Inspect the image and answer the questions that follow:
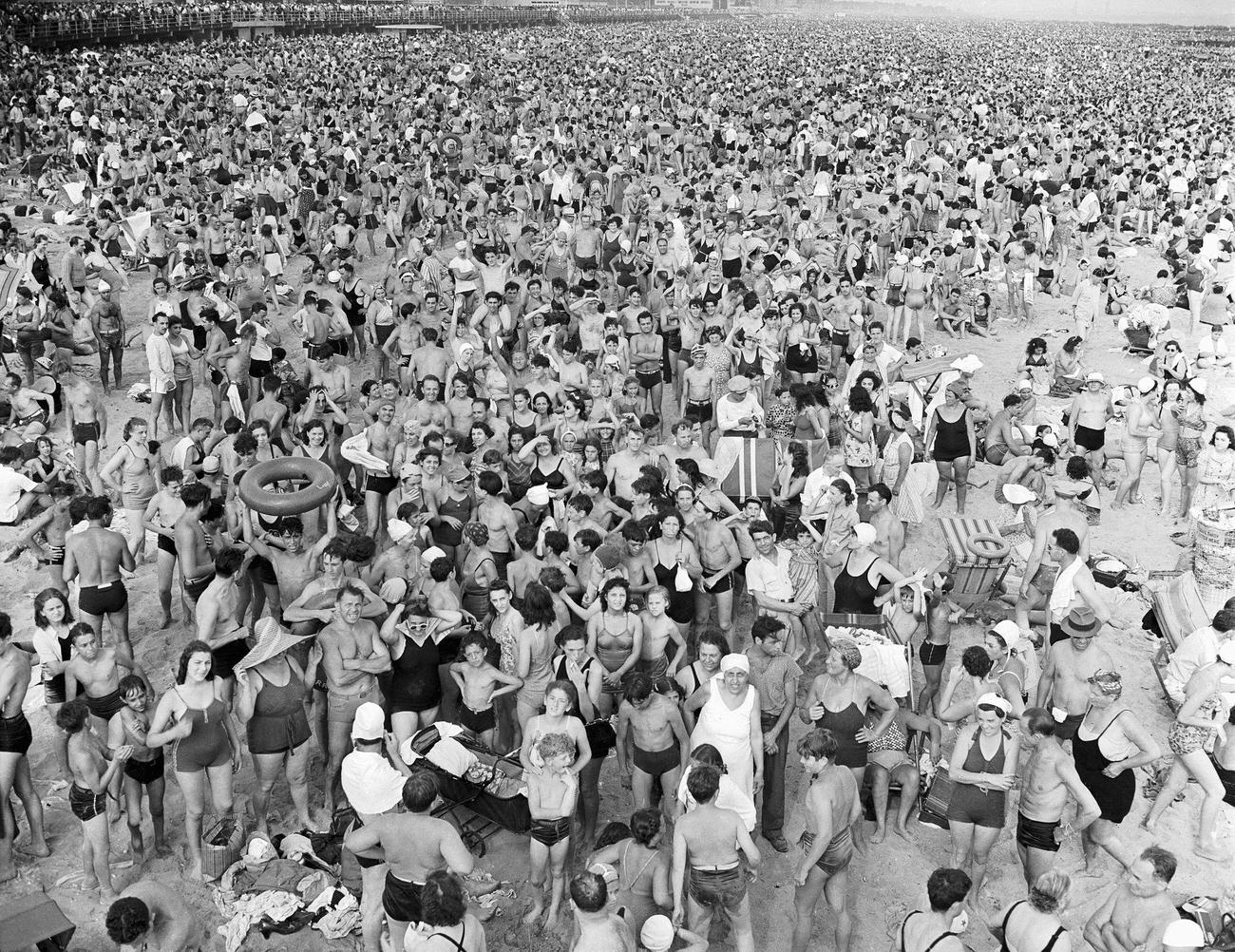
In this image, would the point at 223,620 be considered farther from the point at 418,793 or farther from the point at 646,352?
the point at 646,352

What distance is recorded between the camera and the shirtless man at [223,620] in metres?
5.95

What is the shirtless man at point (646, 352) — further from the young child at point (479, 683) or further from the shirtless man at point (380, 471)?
the young child at point (479, 683)

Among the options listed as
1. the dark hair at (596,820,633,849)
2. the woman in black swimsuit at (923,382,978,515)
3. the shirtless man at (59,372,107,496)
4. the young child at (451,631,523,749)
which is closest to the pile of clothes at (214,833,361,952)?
the young child at (451,631,523,749)

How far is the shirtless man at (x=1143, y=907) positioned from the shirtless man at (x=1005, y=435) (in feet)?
16.5

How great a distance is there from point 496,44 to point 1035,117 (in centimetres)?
2783

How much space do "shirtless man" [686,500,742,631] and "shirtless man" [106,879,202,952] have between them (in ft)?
11.0

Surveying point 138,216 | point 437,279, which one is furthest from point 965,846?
point 138,216

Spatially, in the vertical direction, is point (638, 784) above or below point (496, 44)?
below

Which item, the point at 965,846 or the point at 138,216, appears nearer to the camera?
the point at 965,846

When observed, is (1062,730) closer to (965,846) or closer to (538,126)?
(965,846)

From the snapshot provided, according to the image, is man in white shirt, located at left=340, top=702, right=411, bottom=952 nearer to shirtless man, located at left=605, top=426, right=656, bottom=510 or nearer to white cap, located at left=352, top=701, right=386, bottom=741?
white cap, located at left=352, top=701, right=386, bottom=741

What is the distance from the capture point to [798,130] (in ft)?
83.5

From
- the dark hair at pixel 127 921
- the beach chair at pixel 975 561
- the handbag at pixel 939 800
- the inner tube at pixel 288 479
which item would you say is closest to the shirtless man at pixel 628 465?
the inner tube at pixel 288 479

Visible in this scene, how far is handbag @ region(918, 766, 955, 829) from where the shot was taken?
17.3ft
